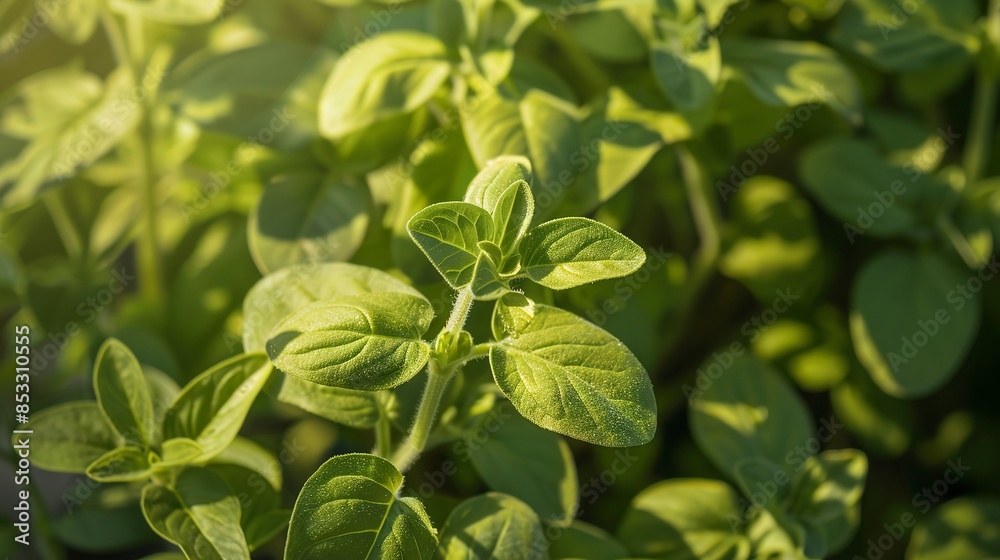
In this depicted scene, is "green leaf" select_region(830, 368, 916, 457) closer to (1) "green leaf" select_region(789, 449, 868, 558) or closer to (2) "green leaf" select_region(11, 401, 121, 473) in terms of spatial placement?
(1) "green leaf" select_region(789, 449, 868, 558)

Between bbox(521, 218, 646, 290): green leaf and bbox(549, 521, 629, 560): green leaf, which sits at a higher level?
bbox(521, 218, 646, 290): green leaf

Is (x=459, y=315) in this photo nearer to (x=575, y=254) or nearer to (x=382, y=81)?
(x=575, y=254)

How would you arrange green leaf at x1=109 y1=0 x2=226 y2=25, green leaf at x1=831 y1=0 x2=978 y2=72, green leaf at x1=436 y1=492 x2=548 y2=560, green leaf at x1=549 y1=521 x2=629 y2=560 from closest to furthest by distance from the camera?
green leaf at x1=436 y1=492 x2=548 y2=560, green leaf at x1=549 y1=521 x2=629 y2=560, green leaf at x1=109 y1=0 x2=226 y2=25, green leaf at x1=831 y1=0 x2=978 y2=72

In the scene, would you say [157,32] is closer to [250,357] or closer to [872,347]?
[250,357]

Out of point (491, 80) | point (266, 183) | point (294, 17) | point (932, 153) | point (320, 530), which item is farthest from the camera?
point (294, 17)

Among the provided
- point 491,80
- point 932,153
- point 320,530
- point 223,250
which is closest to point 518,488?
point 320,530

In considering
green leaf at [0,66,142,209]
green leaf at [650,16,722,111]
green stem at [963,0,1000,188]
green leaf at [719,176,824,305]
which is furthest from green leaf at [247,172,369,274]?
green stem at [963,0,1000,188]

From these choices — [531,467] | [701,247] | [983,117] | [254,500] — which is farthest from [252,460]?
[983,117]
